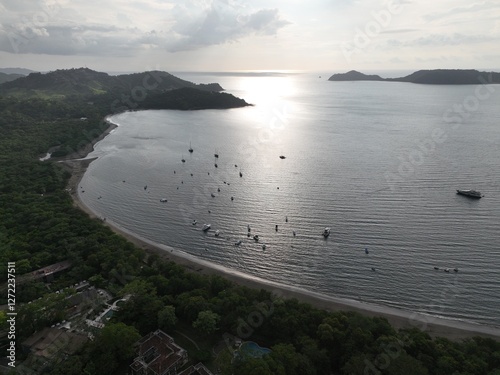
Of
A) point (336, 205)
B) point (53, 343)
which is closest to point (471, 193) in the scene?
point (336, 205)

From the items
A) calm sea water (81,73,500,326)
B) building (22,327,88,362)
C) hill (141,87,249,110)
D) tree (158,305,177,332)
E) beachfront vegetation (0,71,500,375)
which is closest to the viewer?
beachfront vegetation (0,71,500,375)

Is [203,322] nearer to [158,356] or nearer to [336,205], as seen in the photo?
[158,356]

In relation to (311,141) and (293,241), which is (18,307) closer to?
(293,241)

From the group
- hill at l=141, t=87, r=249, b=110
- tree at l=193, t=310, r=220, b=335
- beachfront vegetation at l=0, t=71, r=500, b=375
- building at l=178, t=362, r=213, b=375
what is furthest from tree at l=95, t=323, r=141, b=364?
hill at l=141, t=87, r=249, b=110

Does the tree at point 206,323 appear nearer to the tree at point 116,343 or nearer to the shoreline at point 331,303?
the tree at point 116,343

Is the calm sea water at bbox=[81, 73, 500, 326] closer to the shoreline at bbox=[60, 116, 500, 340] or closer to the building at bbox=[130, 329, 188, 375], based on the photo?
the shoreline at bbox=[60, 116, 500, 340]

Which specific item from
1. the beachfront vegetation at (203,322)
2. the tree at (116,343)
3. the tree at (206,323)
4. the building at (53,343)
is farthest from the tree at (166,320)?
the building at (53,343)
